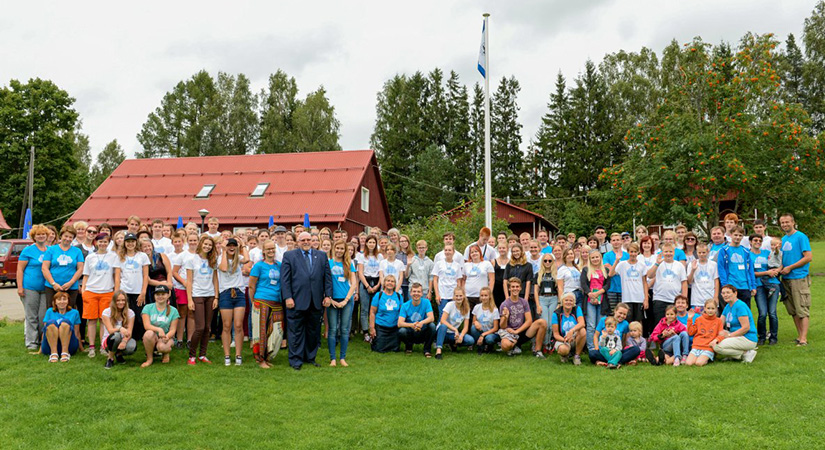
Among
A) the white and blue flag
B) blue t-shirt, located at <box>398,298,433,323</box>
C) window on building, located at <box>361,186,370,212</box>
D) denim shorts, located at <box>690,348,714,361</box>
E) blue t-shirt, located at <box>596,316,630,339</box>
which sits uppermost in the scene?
the white and blue flag

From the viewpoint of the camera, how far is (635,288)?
891cm

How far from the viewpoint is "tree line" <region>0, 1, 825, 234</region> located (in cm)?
2089

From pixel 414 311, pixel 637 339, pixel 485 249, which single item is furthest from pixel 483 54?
pixel 637 339

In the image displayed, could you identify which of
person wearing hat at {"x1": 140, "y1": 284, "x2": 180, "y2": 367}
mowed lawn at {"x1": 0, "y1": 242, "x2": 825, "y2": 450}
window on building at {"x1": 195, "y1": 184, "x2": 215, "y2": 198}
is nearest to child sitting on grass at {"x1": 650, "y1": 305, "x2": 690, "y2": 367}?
mowed lawn at {"x1": 0, "y1": 242, "x2": 825, "y2": 450}

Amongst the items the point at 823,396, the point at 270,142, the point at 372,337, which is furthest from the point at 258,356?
the point at 270,142

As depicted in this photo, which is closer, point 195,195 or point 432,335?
point 432,335

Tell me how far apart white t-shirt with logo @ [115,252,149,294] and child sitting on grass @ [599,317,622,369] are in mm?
6326

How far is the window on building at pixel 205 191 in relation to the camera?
27898mm

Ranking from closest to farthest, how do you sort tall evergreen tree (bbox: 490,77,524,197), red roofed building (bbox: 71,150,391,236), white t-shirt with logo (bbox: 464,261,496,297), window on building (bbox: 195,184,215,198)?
1. white t-shirt with logo (bbox: 464,261,496,297)
2. red roofed building (bbox: 71,150,391,236)
3. window on building (bbox: 195,184,215,198)
4. tall evergreen tree (bbox: 490,77,524,197)

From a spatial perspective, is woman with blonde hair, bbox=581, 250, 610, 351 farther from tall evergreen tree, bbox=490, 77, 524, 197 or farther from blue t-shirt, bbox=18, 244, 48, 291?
tall evergreen tree, bbox=490, 77, 524, 197

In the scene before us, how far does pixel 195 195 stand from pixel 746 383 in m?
25.6

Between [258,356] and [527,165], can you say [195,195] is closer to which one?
[258,356]

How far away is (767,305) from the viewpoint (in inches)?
365

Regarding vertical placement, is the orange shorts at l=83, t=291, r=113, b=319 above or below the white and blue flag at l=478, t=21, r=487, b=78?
below
